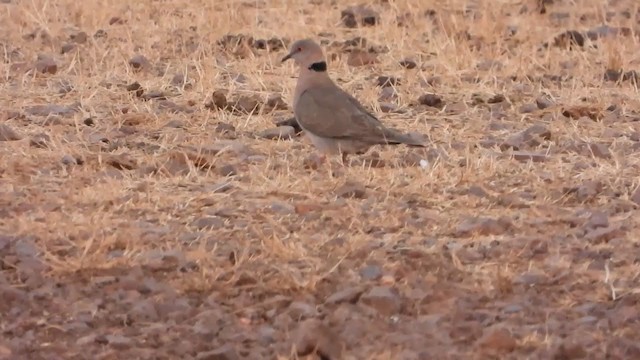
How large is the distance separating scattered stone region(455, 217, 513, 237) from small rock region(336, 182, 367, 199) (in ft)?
1.93

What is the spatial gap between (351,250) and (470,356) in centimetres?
101

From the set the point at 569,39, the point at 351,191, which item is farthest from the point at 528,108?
the point at 351,191

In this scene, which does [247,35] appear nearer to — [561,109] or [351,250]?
[561,109]

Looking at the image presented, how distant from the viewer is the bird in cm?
709

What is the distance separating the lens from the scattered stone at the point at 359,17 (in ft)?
34.3

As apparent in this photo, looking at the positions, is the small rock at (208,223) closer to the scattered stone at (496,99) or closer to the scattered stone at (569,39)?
the scattered stone at (496,99)

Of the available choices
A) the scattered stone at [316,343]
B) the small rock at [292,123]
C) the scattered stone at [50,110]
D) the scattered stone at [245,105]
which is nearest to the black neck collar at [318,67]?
the small rock at [292,123]

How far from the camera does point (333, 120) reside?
7215mm

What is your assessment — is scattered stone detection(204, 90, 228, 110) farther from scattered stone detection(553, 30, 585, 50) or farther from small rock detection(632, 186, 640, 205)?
scattered stone detection(553, 30, 585, 50)

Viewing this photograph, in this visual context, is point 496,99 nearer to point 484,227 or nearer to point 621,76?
point 621,76

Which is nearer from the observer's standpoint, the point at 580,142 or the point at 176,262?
the point at 176,262

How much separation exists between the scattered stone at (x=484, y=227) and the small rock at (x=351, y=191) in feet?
1.93

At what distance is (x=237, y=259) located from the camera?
5461 millimetres

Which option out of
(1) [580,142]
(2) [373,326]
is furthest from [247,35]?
(2) [373,326]
